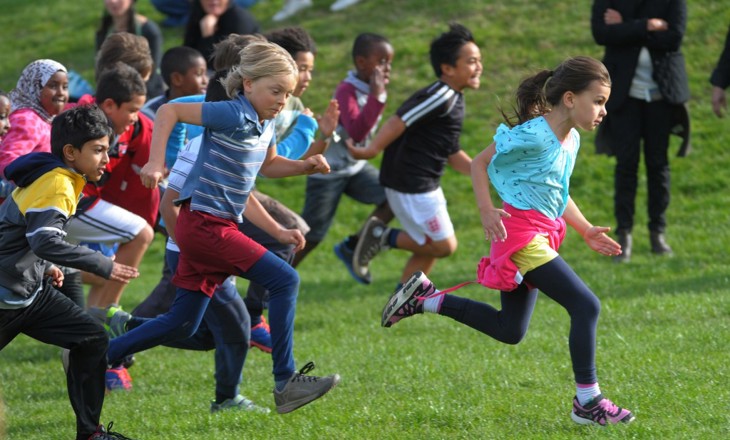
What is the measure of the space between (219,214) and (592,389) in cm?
194

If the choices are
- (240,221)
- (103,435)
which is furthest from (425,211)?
(103,435)

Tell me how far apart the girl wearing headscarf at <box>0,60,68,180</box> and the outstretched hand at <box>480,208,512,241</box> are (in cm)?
276

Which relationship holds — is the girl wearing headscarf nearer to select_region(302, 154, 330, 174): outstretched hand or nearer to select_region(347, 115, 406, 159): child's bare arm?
select_region(302, 154, 330, 174): outstretched hand

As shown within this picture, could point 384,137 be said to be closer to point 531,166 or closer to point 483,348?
point 483,348

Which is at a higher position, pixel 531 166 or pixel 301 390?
pixel 531 166

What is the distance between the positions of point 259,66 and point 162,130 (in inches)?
22.5

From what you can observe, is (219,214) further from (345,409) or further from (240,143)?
(345,409)

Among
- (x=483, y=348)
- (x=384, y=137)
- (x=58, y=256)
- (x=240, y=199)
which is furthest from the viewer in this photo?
(x=384, y=137)

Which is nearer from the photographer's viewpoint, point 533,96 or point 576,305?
point 576,305

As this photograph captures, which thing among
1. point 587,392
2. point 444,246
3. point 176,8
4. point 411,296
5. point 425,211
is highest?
point 587,392

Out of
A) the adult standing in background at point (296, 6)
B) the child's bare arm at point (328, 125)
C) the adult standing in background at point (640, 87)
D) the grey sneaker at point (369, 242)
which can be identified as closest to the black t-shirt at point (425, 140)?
the grey sneaker at point (369, 242)

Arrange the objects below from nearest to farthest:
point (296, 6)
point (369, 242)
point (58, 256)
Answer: point (58, 256), point (369, 242), point (296, 6)

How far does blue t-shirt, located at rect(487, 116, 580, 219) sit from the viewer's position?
522 cm

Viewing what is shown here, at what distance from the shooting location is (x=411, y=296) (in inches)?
233
